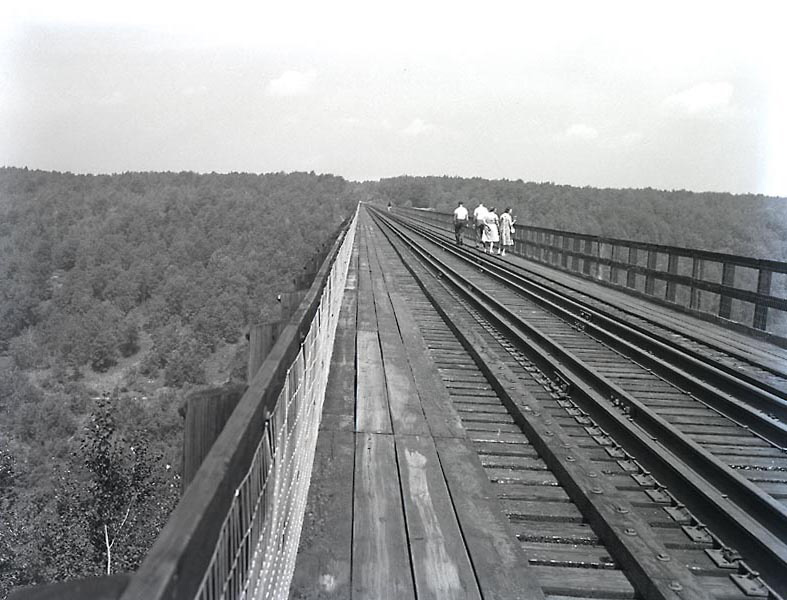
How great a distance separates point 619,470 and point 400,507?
1.99 meters

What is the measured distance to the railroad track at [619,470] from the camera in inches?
160

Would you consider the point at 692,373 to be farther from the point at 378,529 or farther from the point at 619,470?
the point at 378,529

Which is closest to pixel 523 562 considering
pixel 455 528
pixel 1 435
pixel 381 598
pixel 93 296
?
pixel 455 528

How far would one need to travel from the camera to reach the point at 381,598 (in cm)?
340

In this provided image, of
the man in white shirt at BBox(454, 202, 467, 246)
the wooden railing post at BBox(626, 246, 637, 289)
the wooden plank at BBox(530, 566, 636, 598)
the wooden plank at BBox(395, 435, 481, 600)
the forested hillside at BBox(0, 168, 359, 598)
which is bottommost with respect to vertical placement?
the forested hillside at BBox(0, 168, 359, 598)

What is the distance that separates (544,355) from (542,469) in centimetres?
386

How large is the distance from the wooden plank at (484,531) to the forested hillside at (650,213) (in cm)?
6827

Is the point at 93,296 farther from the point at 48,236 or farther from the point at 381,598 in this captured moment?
the point at 381,598

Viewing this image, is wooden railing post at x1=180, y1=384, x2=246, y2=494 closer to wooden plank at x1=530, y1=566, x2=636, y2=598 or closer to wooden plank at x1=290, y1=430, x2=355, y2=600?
wooden plank at x1=290, y1=430, x2=355, y2=600

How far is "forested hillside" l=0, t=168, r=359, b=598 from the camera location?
164 feet

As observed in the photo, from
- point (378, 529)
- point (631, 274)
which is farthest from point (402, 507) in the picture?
point (631, 274)

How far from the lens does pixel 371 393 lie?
23.1 ft

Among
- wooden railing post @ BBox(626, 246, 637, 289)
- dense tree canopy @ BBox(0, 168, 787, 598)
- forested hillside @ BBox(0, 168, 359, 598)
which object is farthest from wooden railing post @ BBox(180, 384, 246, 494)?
dense tree canopy @ BBox(0, 168, 787, 598)

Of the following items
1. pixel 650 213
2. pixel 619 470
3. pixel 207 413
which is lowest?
pixel 619 470
